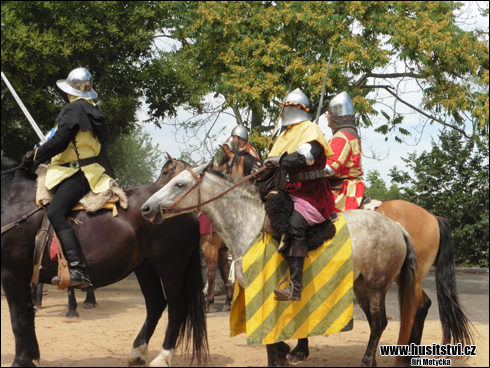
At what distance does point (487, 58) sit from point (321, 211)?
10.6 metres

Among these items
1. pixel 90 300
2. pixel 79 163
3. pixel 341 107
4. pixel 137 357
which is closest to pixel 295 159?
pixel 341 107

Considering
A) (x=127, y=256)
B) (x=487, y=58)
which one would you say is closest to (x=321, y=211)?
(x=127, y=256)

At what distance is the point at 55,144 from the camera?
16.3 ft

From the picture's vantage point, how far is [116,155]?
1736 cm

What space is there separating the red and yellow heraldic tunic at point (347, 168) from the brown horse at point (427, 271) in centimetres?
40

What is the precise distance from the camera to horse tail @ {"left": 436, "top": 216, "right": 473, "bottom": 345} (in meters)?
5.56

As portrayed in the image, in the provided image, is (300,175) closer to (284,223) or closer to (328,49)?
(284,223)

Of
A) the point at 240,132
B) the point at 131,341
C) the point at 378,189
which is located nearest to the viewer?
the point at 131,341

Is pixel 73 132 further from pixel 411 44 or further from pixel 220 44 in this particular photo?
pixel 411 44

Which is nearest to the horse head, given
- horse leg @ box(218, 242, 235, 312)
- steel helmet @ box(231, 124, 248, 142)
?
horse leg @ box(218, 242, 235, 312)

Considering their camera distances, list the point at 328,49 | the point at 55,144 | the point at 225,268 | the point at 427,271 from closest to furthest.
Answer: the point at 55,144
the point at 427,271
the point at 225,268
the point at 328,49

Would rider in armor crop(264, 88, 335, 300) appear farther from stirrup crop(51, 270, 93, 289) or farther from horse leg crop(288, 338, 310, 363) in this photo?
stirrup crop(51, 270, 93, 289)

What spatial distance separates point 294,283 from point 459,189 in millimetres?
11248

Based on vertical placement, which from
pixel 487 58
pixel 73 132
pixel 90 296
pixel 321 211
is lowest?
pixel 90 296
